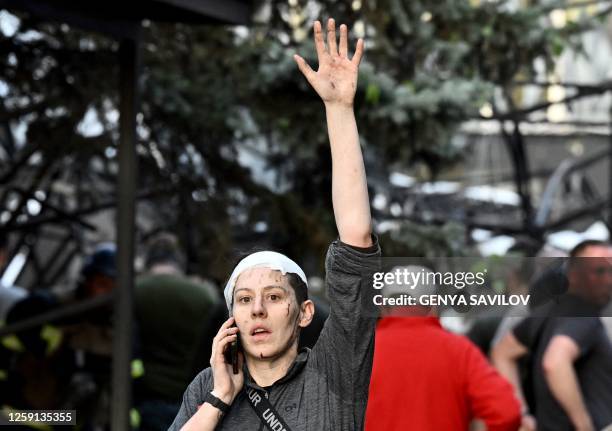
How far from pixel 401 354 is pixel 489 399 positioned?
0.45m

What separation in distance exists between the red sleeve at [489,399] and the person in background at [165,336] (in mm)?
2418

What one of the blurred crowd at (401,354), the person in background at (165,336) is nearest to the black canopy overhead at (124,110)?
the blurred crowd at (401,354)

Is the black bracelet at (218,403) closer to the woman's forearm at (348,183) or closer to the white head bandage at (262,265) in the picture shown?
the white head bandage at (262,265)

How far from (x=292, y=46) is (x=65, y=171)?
4692 mm

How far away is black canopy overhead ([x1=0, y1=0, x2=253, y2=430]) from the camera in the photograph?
20.5ft

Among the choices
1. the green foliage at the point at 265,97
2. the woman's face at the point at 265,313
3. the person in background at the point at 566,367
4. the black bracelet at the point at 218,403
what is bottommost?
the black bracelet at the point at 218,403

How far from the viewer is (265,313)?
A: 290 cm

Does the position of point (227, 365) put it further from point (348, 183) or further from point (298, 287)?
point (348, 183)

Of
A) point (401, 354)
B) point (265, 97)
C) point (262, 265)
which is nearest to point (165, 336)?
point (265, 97)

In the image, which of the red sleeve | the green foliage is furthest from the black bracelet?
the green foliage

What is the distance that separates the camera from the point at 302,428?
286 centimetres

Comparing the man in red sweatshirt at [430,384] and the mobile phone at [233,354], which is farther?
the man in red sweatshirt at [430,384]

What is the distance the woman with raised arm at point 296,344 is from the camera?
288 cm

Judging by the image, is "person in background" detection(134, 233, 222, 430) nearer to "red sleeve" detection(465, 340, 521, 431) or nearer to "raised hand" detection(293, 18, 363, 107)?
"red sleeve" detection(465, 340, 521, 431)
